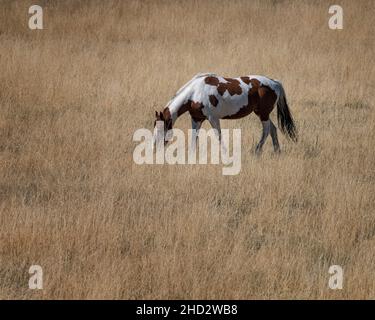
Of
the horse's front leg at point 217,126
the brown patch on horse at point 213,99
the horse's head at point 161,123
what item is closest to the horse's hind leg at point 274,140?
the horse's front leg at point 217,126

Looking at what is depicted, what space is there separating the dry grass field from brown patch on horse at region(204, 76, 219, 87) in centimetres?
109

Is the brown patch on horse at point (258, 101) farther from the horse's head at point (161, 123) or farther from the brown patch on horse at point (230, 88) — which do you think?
the horse's head at point (161, 123)

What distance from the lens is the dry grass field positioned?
5543 millimetres

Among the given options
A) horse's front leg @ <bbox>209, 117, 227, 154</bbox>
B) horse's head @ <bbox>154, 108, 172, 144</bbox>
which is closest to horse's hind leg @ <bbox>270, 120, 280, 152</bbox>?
horse's front leg @ <bbox>209, 117, 227, 154</bbox>

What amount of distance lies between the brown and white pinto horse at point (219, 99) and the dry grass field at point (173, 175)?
655mm

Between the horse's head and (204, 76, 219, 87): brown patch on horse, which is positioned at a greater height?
(204, 76, 219, 87): brown patch on horse

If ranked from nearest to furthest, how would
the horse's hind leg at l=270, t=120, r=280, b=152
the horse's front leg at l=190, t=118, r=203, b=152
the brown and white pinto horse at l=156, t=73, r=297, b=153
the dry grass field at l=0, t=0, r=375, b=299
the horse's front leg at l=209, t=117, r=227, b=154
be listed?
the dry grass field at l=0, t=0, r=375, b=299, the brown and white pinto horse at l=156, t=73, r=297, b=153, the horse's front leg at l=209, t=117, r=227, b=154, the horse's front leg at l=190, t=118, r=203, b=152, the horse's hind leg at l=270, t=120, r=280, b=152

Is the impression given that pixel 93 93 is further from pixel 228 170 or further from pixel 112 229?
pixel 112 229

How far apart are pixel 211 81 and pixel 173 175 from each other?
4.55 feet

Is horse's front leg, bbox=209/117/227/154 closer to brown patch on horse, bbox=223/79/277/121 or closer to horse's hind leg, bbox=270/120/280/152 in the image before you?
brown patch on horse, bbox=223/79/277/121

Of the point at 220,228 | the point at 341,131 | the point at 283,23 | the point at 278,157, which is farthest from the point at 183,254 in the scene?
the point at 283,23

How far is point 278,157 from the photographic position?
879 cm

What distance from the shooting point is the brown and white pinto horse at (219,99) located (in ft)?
27.6

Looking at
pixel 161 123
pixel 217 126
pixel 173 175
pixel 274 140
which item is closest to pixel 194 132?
pixel 217 126
